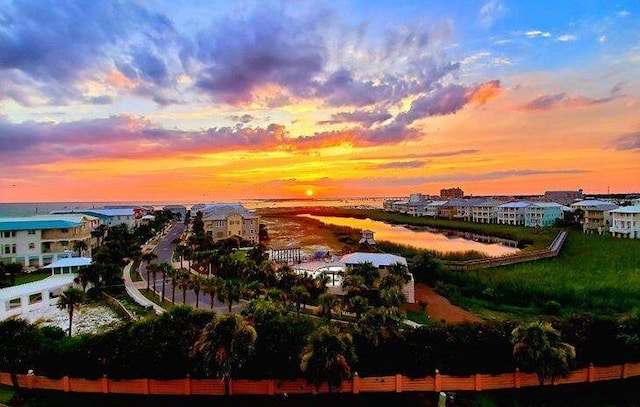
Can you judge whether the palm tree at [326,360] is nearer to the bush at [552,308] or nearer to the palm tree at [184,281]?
the palm tree at [184,281]

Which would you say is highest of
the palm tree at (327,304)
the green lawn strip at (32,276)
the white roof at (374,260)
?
the white roof at (374,260)

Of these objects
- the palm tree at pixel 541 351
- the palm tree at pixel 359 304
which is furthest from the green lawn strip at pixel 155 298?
the palm tree at pixel 541 351

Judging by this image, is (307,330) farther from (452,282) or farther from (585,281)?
(585,281)

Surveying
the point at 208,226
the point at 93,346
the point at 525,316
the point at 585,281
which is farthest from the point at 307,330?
the point at 208,226

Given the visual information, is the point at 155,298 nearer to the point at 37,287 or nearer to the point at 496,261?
the point at 37,287

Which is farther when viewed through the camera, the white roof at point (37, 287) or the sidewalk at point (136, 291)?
the sidewalk at point (136, 291)

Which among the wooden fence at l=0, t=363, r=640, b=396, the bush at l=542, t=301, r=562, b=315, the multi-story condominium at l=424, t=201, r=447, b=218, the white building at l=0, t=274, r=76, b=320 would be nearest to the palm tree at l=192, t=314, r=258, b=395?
the wooden fence at l=0, t=363, r=640, b=396

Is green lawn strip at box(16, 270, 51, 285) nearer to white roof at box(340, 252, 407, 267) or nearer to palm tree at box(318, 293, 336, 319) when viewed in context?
white roof at box(340, 252, 407, 267)
